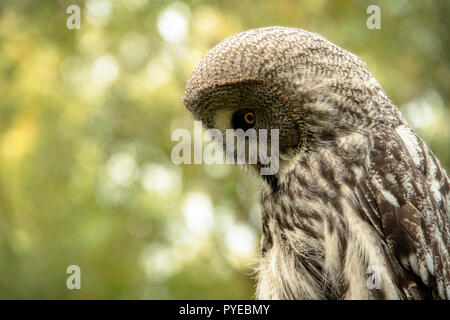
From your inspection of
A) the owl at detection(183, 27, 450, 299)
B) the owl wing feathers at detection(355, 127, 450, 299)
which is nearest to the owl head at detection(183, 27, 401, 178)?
the owl at detection(183, 27, 450, 299)

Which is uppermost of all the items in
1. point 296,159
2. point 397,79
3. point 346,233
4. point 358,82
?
point 397,79

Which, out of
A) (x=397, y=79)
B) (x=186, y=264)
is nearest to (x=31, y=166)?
(x=186, y=264)

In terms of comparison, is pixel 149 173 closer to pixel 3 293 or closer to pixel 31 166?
pixel 31 166

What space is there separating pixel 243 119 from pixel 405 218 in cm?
77

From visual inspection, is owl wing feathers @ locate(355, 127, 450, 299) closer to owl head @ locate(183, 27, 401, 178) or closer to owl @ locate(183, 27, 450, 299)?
owl @ locate(183, 27, 450, 299)

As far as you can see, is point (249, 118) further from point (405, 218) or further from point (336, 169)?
point (405, 218)

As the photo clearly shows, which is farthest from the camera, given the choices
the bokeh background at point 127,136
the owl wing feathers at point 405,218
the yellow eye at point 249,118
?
the bokeh background at point 127,136

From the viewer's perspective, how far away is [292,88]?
2143 mm

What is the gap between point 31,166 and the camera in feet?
21.1

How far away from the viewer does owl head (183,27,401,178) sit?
2145 millimetres

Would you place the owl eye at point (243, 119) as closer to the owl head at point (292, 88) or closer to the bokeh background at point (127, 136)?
the owl head at point (292, 88)

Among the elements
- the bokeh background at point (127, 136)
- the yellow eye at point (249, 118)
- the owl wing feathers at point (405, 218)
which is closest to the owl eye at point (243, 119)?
the yellow eye at point (249, 118)

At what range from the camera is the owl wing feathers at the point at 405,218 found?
2.09 m
